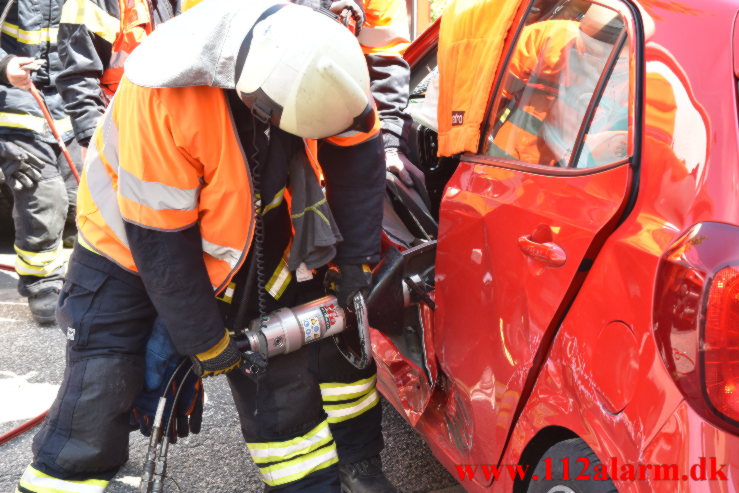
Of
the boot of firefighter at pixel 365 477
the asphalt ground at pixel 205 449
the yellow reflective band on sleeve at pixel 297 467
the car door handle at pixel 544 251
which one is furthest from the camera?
the asphalt ground at pixel 205 449

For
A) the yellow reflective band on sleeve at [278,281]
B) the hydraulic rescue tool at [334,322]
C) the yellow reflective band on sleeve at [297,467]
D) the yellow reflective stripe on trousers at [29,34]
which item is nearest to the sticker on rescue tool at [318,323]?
the hydraulic rescue tool at [334,322]

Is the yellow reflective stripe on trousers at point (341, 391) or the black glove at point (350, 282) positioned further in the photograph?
the yellow reflective stripe on trousers at point (341, 391)

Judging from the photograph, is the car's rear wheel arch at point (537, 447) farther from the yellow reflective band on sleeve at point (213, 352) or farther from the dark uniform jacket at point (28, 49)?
the dark uniform jacket at point (28, 49)

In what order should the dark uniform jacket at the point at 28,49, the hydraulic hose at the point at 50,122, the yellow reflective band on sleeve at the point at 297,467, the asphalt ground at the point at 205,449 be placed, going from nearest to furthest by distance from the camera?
the yellow reflective band on sleeve at the point at 297,467, the asphalt ground at the point at 205,449, the hydraulic hose at the point at 50,122, the dark uniform jacket at the point at 28,49

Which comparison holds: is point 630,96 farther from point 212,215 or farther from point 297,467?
point 297,467

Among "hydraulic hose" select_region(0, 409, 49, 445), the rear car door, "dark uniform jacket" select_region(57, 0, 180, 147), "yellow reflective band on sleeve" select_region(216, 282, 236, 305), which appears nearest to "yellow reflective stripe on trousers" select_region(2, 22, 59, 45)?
"dark uniform jacket" select_region(57, 0, 180, 147)

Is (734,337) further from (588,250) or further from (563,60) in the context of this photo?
(563,60)

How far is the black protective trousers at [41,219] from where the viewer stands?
12.7 ft

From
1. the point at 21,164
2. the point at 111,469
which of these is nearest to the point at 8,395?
the point at 21,164

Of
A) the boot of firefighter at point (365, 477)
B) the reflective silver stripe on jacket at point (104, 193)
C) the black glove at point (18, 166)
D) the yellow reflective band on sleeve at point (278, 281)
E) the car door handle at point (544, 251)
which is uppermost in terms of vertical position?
the car door handle at point (544, 251)

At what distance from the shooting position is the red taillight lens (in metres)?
1.13

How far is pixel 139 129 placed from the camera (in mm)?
1677

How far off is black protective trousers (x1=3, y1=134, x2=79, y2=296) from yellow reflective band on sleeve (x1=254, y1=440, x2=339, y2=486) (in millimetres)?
2438

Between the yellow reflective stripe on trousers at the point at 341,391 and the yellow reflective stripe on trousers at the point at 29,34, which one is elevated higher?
the yellow reflective stripe on trousers at the point at 29,34
